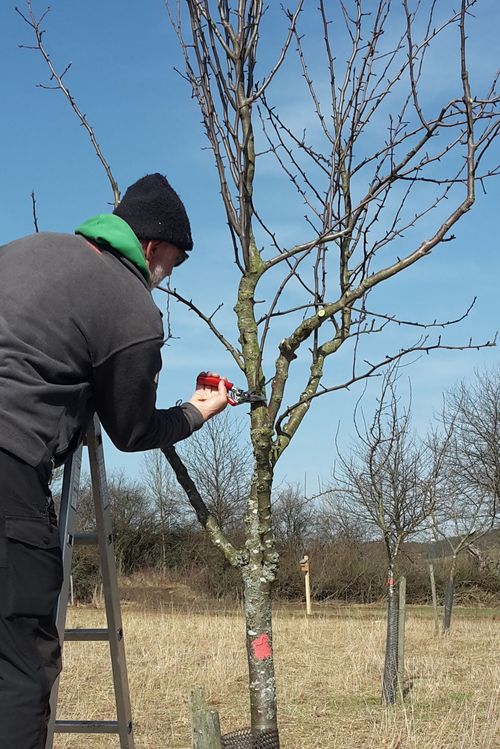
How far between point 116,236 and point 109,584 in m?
→ 1.40

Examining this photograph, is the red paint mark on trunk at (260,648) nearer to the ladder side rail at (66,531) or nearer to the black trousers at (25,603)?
the ladder side rail at (66,531)

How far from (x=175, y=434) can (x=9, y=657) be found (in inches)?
31.8

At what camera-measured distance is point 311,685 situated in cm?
838

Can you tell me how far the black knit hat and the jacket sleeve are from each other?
1.32 ft

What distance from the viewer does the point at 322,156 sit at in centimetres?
433

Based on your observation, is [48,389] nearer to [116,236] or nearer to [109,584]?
[116,236]

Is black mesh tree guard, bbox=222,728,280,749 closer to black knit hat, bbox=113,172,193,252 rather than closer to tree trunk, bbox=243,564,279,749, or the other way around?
tree trunk, bbox=243,564,279,749

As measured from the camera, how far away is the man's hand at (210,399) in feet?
8.96

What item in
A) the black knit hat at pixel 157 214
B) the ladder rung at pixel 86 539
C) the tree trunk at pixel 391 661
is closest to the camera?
the black knit hat at pixel 157 214

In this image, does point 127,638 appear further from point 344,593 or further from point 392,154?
point 344,593

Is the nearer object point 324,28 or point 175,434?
point 175,434

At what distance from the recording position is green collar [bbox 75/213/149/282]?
2250 mm

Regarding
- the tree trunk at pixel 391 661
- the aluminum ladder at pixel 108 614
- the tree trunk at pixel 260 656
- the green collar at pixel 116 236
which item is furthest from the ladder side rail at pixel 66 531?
the tree trunk at pixel 391 661

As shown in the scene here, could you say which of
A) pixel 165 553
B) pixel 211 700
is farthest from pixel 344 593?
pixel 211 700
